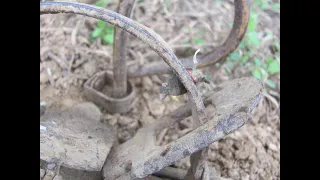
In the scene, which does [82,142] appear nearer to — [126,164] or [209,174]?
[126,164]

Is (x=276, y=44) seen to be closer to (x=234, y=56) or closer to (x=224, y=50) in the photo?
(x=234, y=56)

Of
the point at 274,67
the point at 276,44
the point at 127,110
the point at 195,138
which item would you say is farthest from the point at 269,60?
the point at 195,138

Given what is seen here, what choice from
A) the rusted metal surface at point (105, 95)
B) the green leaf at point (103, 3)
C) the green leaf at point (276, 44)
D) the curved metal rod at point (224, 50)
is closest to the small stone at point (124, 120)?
the rusted metal surface at point (105, 95)

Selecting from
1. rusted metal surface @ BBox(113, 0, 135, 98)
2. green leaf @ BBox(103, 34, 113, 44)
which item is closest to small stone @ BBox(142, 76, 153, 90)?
rusted metal surface @ BBox(113, 0, 135, 98)

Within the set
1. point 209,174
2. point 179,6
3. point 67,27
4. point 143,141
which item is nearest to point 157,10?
point 179,6

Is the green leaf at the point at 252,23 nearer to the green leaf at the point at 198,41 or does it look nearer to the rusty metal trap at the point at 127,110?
the green leaf at the point at 198,41

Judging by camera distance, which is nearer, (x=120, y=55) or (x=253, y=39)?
(x=120, y=55)
